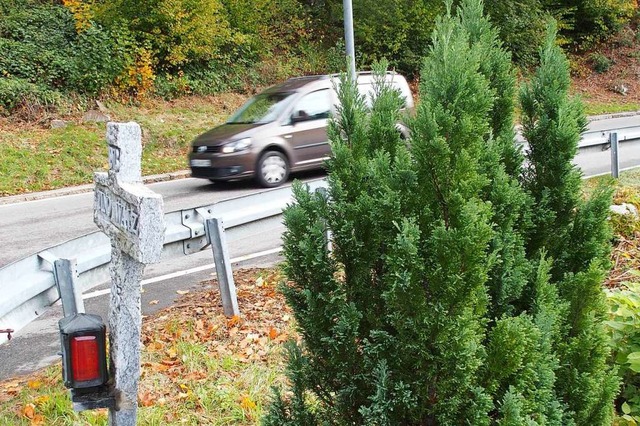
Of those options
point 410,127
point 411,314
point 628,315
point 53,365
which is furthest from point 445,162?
point 53,365

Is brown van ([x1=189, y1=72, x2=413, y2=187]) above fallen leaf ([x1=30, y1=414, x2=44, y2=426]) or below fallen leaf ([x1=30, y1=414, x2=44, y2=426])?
above

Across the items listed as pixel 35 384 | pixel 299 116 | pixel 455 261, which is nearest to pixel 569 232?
pixel 455 261

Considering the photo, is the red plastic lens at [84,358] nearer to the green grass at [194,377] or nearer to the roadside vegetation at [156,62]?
the green grass at [194,377]

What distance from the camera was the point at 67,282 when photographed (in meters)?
3.97

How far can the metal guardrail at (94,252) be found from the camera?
3604mm

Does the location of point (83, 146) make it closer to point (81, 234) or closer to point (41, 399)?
point (81, 234)

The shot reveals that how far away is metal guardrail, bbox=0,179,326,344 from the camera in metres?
3.61

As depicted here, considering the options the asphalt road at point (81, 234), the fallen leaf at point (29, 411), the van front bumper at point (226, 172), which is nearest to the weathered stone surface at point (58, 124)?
the asphalt road at point (81, 234)

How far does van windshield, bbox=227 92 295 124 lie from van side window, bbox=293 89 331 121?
0.25m

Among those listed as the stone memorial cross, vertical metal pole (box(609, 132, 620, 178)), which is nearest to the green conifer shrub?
the stone memorial cross

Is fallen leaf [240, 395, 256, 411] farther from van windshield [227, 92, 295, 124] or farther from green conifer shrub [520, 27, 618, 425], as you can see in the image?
van windshield [227, 92, 295, 124]

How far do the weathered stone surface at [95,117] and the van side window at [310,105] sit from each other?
611 centimetres

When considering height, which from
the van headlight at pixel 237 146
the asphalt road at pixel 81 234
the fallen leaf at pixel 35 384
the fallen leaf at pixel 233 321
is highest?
the van headlight at pixel 237 146

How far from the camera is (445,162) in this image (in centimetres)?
219
